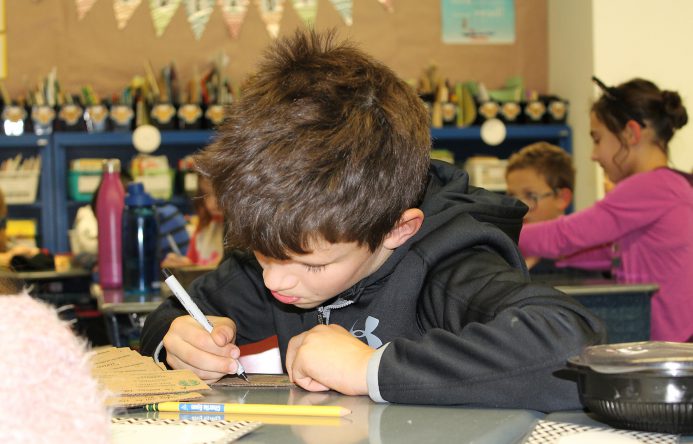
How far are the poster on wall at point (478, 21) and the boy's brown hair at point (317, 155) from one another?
485 centimetres

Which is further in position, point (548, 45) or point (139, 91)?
point (548, 45)

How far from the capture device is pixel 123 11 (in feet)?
18.1

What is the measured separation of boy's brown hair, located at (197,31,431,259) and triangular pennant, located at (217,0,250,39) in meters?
4.70

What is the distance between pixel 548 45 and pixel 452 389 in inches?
204

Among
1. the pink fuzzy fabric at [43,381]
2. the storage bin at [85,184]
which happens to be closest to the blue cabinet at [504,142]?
the storage bin at [85,184]

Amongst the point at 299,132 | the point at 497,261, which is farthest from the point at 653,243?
the point at 299,132

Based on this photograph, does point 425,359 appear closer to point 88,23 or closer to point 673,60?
point 673,60

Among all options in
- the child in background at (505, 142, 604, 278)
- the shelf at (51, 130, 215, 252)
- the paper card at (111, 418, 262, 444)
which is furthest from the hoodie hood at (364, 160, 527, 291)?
the shelf at (51, 130, 215, 252)

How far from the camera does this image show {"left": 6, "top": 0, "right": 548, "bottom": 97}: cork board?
5.46 m

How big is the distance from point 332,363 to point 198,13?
4975 mm

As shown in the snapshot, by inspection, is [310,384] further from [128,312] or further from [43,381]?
[128,312]

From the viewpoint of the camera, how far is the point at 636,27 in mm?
4598

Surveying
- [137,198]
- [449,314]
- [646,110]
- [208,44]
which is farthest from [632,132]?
[208,44]

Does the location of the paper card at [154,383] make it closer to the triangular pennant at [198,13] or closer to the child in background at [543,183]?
the child in background at [543,183]
